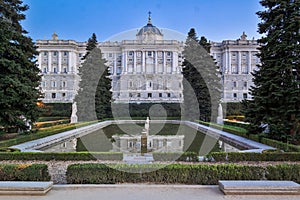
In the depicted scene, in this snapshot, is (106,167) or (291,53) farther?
(291,53)

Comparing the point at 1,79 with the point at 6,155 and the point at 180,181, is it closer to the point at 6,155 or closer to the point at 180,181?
the point at 6,155

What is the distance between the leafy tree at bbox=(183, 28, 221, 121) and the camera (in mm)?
25938

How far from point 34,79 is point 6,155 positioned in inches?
228

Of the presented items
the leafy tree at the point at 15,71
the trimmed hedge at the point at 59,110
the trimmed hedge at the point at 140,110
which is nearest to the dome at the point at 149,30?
the trimmed hedge at the point at 140,110

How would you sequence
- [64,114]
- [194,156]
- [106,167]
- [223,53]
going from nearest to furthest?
[106,167]
[194,156]
[64,114]
[223,53]

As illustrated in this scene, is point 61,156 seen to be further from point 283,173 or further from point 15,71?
point 283,173

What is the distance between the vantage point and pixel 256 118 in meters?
12.2

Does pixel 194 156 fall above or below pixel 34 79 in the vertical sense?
below

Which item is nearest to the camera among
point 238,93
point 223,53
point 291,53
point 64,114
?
point 291,53

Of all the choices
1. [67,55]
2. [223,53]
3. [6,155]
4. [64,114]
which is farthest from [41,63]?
[6,155]

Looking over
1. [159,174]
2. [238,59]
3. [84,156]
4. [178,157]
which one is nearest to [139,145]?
[84,156]

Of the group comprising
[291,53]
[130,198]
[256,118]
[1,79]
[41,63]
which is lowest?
[130,198]

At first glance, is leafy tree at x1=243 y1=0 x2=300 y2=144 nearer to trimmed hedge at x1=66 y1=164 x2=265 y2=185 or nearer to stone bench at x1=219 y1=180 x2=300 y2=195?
trimmed hedge at x1=66 y1=164 x2=265 y2=185

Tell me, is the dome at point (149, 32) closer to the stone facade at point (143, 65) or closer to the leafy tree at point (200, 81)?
the stone facade at point (143, 65)
